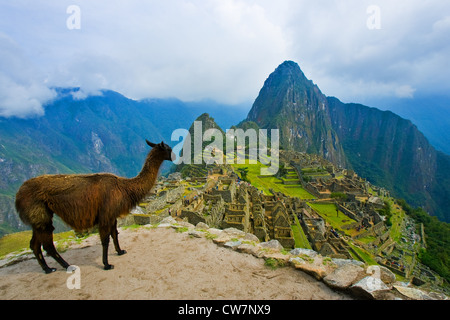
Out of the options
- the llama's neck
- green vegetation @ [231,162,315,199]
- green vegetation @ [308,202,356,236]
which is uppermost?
the llama's neck

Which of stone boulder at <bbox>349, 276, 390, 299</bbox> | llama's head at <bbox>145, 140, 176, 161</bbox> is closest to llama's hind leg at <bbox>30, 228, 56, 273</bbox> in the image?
llama's head at <bbox>145, 140, 176, 161</bbox>

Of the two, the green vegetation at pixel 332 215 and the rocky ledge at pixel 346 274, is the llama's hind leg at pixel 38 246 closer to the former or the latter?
the rocky ledge at pixel 346 274

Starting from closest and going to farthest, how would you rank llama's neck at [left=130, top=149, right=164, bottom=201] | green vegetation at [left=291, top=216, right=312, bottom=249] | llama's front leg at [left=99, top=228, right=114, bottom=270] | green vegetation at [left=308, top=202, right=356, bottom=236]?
llama's front leg at [left=99, top=228, right=114, bottom=270], llama's neck at [left=130, top=149, right=164, bottom=201], green vegetation at [left=291, top=216, right=312, bottom=249], green vegetation at [left=308, top=202, right=356, bottom=236]

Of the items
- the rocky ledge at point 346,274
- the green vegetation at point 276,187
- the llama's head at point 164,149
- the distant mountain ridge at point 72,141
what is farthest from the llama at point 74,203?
the distant mountain ridge at point 72,141

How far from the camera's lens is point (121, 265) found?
3998 millimetres

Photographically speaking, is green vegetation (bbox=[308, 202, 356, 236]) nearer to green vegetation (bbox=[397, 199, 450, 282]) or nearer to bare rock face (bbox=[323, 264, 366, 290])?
green vegetation (bbox=[397, 199, 450, 282])

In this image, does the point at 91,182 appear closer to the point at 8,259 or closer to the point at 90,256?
the point at 90,256

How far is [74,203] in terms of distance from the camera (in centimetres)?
355

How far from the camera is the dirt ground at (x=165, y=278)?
3148mm

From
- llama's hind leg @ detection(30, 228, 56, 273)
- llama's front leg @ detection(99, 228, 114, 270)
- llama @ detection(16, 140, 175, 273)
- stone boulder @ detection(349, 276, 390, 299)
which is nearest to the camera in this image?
stone boulder @ detection(349, 276, 390, 299)

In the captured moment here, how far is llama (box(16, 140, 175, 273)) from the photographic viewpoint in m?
3.42

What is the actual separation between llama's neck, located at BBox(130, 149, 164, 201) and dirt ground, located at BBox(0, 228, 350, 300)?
139 centimetres

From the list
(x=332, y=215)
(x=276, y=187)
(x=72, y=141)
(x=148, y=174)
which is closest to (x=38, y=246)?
(x=148, y=174)

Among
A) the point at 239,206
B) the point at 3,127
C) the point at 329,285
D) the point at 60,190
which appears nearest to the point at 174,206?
the point at 239,206
